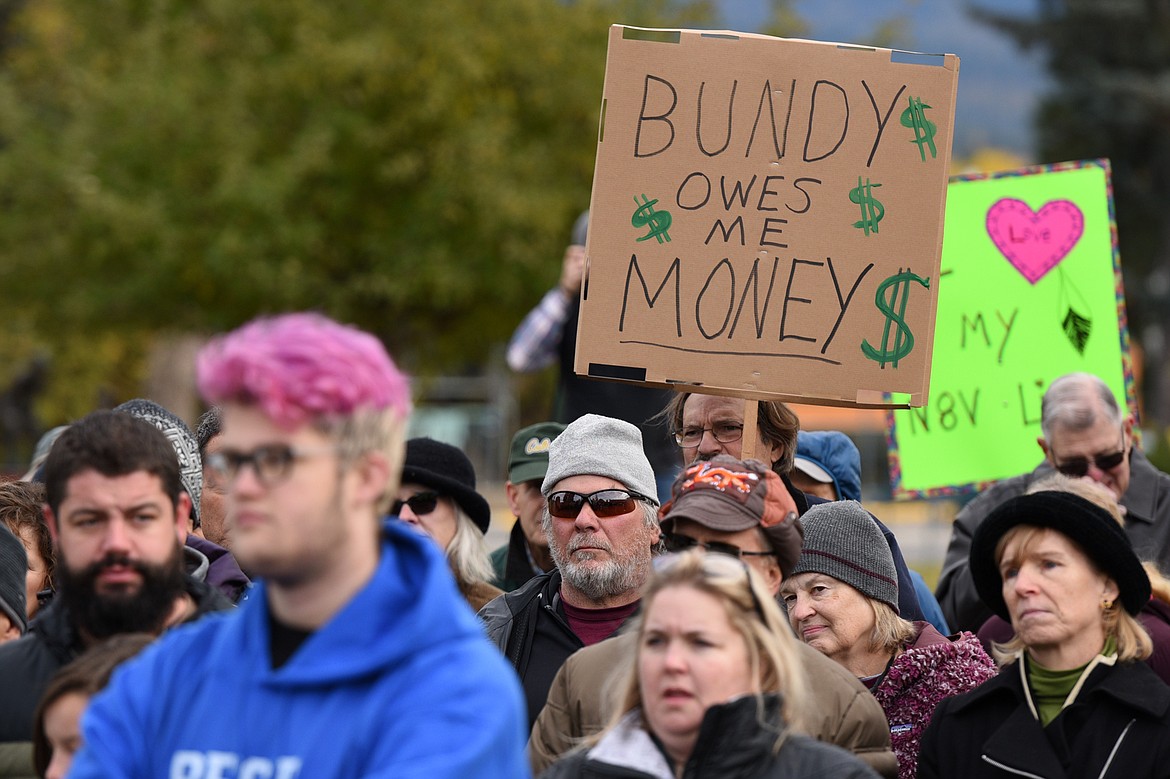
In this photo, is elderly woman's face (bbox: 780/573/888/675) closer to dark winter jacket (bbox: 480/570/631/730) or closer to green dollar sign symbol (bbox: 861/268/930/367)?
dark winter jacket (bbox: 480/570/631/730)

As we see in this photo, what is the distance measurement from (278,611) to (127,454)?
97cm

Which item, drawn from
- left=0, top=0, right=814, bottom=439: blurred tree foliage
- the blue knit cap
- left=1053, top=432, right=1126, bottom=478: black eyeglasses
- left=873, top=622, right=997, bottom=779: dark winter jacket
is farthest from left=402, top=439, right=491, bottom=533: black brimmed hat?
left=0, top=0, right=814, bottom=439: blurred tree foliage

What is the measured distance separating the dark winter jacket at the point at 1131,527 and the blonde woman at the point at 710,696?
2790 mm

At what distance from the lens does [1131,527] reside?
6484 millimetres

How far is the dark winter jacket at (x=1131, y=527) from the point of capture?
645 centimetres

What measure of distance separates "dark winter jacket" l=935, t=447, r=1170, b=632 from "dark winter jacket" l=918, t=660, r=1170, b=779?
171cm

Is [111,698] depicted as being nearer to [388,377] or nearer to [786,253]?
[388,377]

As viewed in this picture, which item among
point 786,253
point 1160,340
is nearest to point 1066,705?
point 786,253

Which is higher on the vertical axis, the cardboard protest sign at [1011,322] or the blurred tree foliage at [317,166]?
the blurred tree foliage at [317,166]

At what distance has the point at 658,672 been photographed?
358 centimetres

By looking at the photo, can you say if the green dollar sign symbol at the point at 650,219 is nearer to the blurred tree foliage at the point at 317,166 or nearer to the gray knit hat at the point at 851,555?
the gray knit hat at the point at 851,555

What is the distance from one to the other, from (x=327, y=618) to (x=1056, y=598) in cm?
221

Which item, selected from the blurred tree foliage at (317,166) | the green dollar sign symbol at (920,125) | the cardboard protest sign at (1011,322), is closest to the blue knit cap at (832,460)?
the cardboard protest sign at (1011,322)

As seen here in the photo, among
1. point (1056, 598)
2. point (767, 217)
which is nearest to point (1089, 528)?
point (1056, 598)
